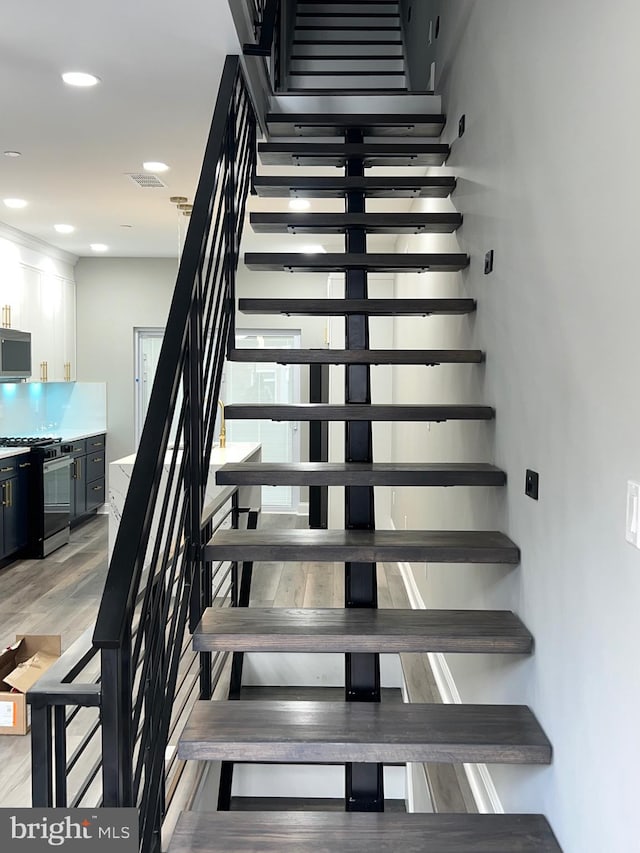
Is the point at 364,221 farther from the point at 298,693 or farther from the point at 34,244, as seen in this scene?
the point at 34,244

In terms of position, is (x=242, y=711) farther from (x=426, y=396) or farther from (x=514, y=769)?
(x=426, y=396)

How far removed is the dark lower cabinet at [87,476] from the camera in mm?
7374

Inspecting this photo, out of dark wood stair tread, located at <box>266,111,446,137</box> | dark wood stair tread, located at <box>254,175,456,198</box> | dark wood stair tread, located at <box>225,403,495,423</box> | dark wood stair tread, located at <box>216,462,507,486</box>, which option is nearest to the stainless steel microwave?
dark wood stair tread, located at <box>266,111,446,137</box>

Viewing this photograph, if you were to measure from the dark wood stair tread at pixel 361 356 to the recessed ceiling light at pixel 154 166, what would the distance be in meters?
2.29

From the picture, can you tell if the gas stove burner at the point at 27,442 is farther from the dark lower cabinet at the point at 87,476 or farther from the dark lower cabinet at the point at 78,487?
the dark lower cabinet at the point at 78,487

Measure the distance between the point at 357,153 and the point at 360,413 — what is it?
154 centimetres

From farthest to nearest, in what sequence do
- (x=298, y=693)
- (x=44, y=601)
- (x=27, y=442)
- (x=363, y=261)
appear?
(x=27, y=442), (x=44, y=601), (x=298, y=693), (x=363, y=261)

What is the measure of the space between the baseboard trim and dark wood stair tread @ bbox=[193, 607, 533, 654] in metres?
0.50

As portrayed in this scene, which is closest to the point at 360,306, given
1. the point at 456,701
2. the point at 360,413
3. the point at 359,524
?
the point at 360,413

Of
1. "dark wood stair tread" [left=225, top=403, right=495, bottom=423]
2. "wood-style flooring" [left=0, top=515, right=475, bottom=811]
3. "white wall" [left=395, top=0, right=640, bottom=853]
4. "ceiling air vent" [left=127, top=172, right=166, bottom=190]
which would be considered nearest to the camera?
"white wall" [left=395, top=0, right=640, bottom=853]

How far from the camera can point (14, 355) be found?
6445 mm

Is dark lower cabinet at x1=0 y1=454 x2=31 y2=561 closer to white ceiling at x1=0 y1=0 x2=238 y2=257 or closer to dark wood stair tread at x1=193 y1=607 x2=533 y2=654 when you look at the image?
white ceiling at x1=0 y1=0 x2=238 y2=257

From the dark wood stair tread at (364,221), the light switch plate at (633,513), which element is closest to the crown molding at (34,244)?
the dark wood stair tread at (364,221)

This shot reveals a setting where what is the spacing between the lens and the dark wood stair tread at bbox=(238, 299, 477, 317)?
2803 mm
